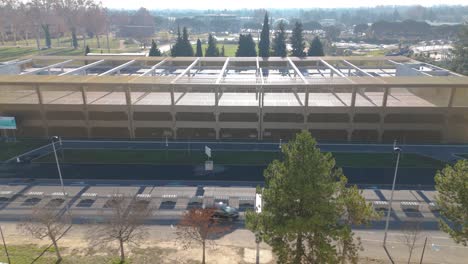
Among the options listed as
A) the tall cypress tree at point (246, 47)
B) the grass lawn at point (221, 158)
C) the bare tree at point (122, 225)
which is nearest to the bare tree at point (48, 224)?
the bare tree at point (122, 225)

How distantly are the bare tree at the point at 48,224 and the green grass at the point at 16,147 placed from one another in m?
20.5

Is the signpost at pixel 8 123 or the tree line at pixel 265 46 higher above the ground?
the tree line at pixel 265 46

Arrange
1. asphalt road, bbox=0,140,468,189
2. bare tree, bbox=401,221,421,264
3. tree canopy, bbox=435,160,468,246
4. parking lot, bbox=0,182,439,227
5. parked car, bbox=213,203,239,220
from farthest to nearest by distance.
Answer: asphalt road, bbox=0,140,468,189, parking lot, bbox=0,182,439,227, parked car, bbox=213,203,239,220, bare tree, bbox=401,221,421,264, tree canopy, bbox=435,160,468,246

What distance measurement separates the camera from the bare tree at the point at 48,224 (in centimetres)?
2652

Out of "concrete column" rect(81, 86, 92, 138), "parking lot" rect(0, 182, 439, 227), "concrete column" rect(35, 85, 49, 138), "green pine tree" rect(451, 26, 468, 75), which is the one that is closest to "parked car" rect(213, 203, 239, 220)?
"parking lot" rect(0, 182, 439, 227)

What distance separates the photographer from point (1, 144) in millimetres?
54094

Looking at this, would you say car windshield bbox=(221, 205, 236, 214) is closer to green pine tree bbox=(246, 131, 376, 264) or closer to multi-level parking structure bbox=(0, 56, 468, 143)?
green pine tree bbox=(246, 131, 376, 264)

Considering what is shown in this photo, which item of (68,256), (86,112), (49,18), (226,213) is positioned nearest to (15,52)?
(49,18)

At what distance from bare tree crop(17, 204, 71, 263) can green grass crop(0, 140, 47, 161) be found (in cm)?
2053

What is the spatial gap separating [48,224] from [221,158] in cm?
2648

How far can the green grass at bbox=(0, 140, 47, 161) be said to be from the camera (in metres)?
50.3

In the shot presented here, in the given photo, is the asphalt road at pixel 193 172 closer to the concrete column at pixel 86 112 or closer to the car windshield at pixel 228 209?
the concrete column at pixel 86 112

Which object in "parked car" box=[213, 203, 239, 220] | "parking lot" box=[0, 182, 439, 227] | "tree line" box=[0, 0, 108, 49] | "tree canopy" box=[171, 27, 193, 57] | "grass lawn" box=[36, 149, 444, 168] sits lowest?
"parking lot" box=[0, 182, 439, 227]

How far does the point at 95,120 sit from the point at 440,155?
5423 cm
